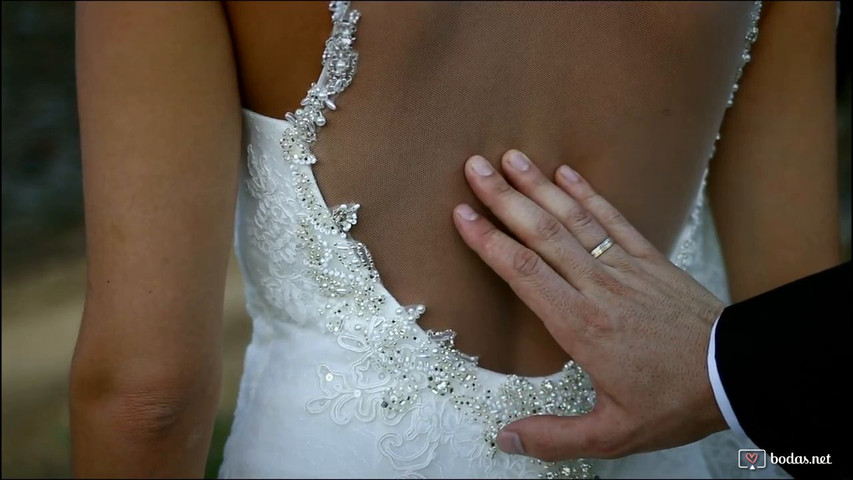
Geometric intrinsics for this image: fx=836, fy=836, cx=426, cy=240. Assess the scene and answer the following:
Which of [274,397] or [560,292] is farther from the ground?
[560,292]

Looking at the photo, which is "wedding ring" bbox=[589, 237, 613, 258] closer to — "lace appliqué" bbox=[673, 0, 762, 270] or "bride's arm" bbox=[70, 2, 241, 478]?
"lace appliqué" bbox=[673, 0, 762, 270]

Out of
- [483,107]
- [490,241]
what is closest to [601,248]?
[490,241]

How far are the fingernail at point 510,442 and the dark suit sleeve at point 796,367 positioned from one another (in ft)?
1.07

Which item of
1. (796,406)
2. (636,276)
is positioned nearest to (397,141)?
(636,276)

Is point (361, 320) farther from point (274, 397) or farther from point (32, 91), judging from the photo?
point (32, 91)

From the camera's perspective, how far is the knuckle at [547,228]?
1.28 meters

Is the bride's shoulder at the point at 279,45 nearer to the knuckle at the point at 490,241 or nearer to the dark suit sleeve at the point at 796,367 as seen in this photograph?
the knuckle at the point at 490,241

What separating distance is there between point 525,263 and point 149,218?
542mm

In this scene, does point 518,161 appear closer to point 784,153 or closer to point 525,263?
point 525,263

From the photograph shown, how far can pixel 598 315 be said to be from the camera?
1251 millimetres

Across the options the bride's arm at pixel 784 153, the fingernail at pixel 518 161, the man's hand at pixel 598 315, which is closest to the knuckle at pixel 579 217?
the man's hand at pixel 598 315

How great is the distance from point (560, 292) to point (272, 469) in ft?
1.91

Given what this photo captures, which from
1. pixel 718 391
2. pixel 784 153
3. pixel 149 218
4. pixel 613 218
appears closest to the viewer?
pixel 149 218

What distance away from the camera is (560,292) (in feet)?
4.13
